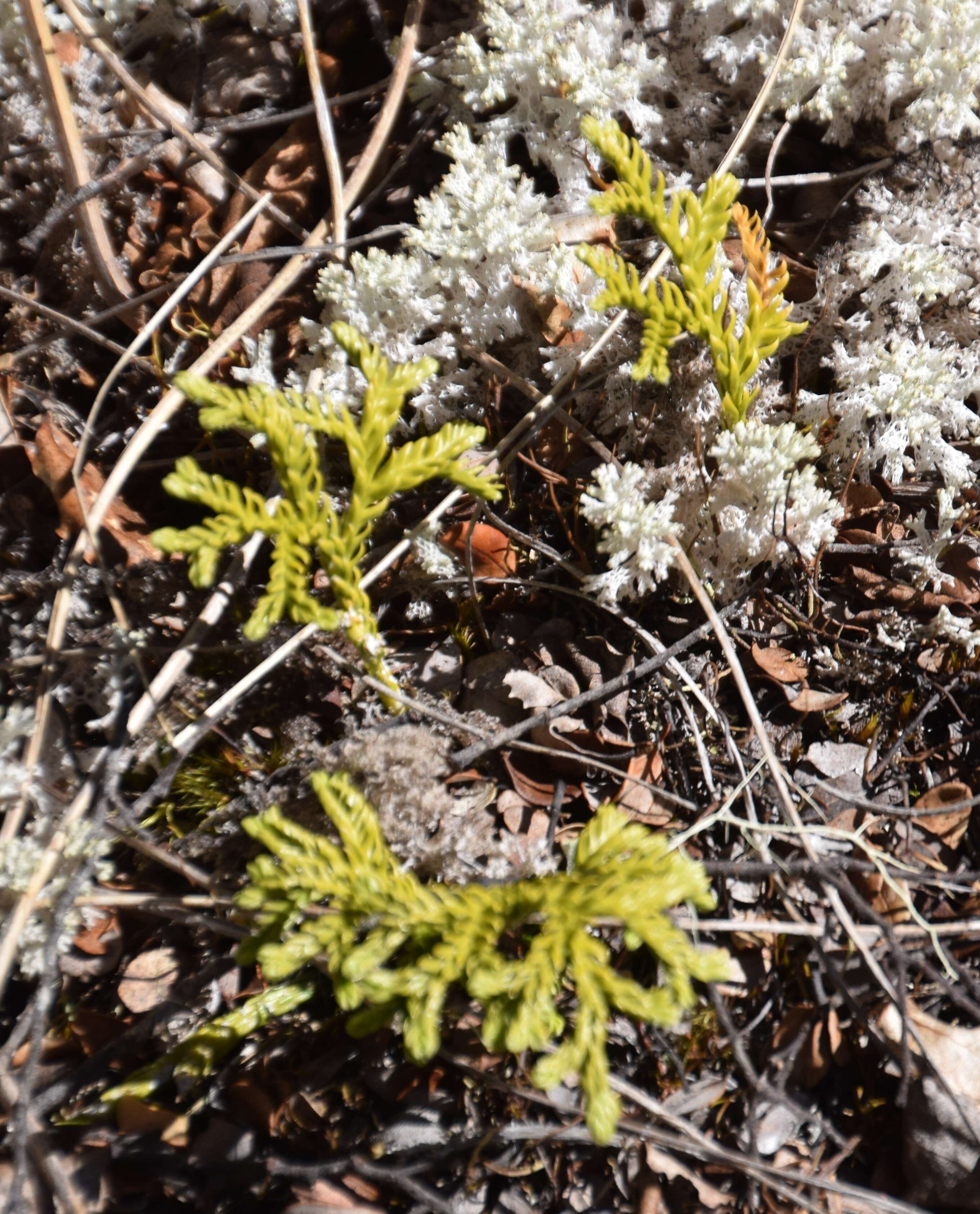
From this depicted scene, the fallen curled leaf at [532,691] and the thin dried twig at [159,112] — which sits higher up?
the thin dried twig at [159,112]

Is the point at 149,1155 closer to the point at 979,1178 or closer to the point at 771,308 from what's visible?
the point at 979,1178

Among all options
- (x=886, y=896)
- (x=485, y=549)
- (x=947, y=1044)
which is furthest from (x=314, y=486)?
(x=947, y=1044)

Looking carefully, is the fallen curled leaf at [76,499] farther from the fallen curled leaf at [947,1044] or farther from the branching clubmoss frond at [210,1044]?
the fallen curled leaf at [947,1044]

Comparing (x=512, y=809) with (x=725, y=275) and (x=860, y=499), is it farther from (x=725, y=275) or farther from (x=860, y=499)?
(x=725, y=275)

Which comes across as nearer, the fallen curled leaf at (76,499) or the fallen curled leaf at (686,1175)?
the fallen curled leaf at (686,1175)

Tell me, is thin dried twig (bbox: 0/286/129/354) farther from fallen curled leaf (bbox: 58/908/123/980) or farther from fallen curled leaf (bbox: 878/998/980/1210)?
fallen curled leaf (bbox: 878/998/980/1210)

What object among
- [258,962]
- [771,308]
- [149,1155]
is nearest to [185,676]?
[258,962]

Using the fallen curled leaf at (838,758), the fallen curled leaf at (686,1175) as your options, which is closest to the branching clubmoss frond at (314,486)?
the fallen curled leaf at (838,758)
